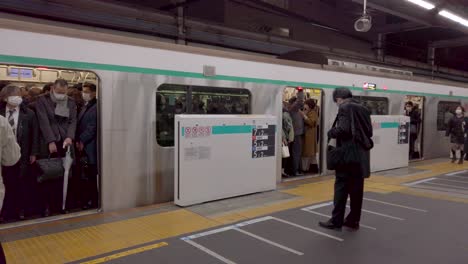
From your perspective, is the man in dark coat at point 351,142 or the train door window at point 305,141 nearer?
the man in dark coat at point 351,142

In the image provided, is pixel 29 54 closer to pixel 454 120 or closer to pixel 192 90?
pixel 192 90

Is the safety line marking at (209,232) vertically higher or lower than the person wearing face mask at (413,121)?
lower

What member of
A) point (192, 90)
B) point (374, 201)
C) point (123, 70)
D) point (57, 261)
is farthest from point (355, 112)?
point (57, 261)

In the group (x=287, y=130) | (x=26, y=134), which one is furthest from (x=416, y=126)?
(x=26, y=134)

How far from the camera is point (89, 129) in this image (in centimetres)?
461

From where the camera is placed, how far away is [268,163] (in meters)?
5.95

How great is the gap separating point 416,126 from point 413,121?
0.65 feet

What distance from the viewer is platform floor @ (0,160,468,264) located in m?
3.37

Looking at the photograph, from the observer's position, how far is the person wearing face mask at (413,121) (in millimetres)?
9929

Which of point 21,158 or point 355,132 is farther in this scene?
point 21,158

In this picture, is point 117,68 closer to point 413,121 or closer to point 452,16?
point 452,16

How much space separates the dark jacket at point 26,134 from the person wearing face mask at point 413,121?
9124 millimetres

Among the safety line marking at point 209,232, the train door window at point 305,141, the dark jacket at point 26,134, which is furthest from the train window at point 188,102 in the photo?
the safety line marking at point 209,232

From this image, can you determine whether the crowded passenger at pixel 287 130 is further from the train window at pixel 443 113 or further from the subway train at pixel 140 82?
the train window at pixel 443 113
